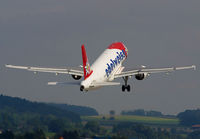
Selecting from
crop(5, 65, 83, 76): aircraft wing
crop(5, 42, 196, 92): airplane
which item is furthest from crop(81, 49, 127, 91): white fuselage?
crop(5, 65, 83, 76): aircraft wing

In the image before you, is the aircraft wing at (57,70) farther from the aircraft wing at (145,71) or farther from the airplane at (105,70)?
the aircraft wing at (145,71)

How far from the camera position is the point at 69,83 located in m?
102

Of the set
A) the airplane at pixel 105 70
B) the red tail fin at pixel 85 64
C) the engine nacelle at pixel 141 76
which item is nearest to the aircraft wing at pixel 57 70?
the airplane at pixel 105 70

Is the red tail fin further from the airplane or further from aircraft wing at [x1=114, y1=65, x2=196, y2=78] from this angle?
aircraft wing at [x1=114, y1=65, x2=196, y2=78]

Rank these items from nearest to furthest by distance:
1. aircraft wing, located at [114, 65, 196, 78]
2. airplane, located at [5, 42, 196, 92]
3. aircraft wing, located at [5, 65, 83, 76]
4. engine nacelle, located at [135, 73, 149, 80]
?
airplane, located at [5, 42, 196, 92], aircraft wing, located at [5, 65, 83, 76], aircraft wing, located at [114, 65, 196, 78], engine nacelle, located at [135, 73, 149, 80]

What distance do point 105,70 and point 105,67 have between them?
969 mm

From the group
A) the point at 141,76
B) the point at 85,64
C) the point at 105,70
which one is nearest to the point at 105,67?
the point at 105,70

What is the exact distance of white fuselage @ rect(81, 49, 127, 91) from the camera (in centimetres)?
10381

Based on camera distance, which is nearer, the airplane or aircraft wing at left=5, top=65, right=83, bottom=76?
the airplane

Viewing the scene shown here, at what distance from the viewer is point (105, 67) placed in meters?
111

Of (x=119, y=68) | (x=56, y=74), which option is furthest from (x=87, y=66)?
(x=119, y=68)

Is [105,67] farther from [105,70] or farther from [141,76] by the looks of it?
[141,76]

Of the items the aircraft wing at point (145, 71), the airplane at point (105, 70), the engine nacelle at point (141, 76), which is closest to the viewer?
the airplane at point (105, 70)

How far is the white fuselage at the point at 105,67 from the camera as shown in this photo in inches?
4087
